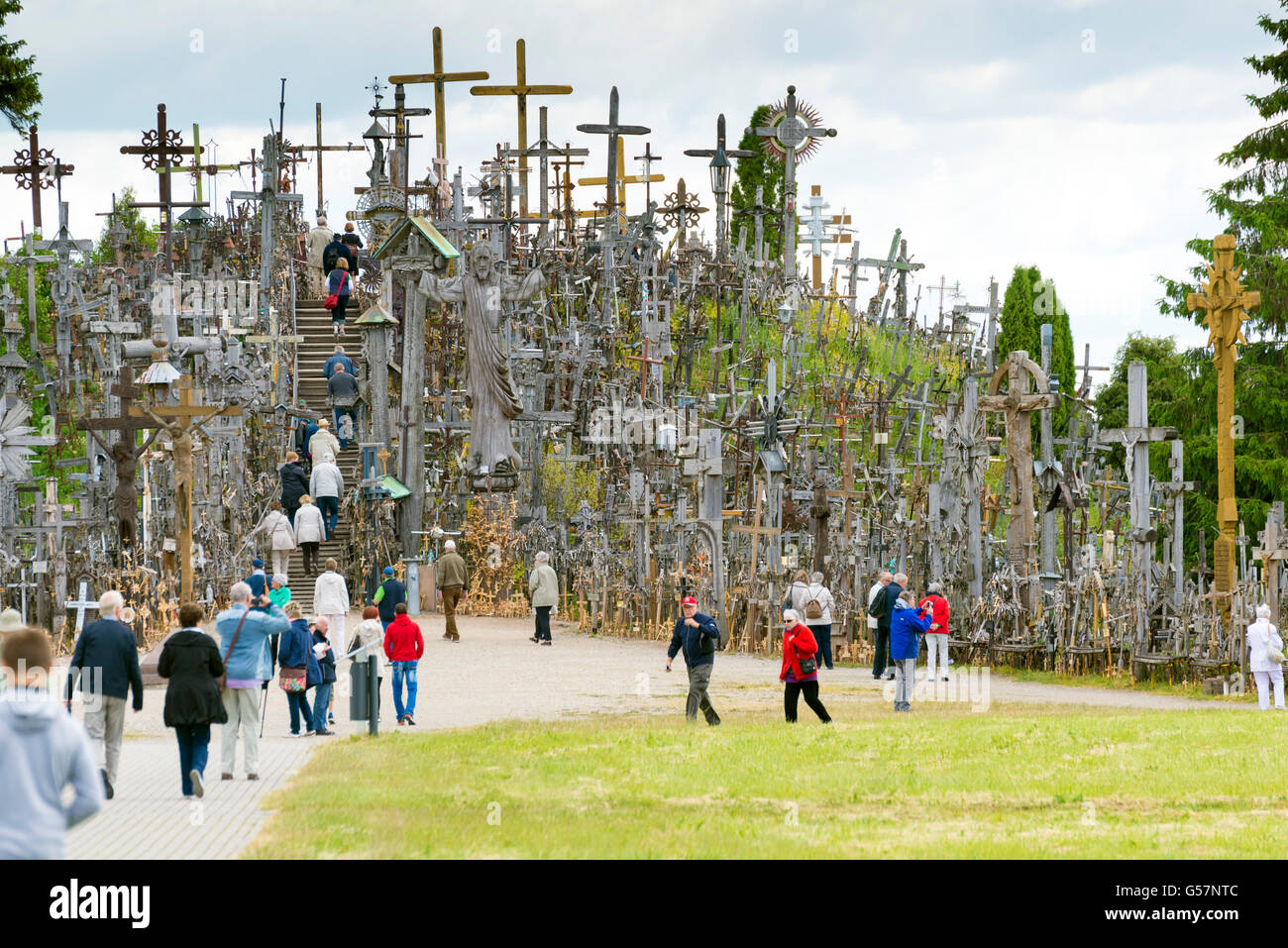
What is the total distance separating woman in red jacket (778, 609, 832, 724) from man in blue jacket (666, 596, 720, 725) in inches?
27.3

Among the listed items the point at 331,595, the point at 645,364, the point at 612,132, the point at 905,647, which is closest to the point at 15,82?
the point at 331,595

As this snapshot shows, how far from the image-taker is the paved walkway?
11234 millimetres

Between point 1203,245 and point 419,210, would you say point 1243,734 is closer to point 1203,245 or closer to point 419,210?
point 1203,245

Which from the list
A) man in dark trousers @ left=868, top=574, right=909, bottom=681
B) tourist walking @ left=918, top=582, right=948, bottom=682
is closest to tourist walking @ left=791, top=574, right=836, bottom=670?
man in dark trousers @ left=868, top=574, right=909, bottom=681

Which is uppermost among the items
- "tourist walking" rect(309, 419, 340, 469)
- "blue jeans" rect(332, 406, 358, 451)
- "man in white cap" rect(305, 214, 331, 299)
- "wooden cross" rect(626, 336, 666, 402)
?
"man in white cap" rect(305, 214, 331, 299)

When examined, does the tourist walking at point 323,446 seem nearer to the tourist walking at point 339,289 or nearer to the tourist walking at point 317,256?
the tourist walking at point 339,289

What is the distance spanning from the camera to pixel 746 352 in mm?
40031

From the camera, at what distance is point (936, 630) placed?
2170 centimetres

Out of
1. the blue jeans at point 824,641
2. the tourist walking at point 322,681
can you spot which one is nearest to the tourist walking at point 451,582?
the blue jeans at point 824,641

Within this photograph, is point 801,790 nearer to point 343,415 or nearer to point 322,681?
point 322,681

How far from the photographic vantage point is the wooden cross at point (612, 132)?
39.6 m

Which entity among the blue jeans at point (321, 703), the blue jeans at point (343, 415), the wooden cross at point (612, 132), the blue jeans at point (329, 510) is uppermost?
the wooden cross at point (612, 132)

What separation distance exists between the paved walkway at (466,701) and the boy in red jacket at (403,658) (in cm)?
24

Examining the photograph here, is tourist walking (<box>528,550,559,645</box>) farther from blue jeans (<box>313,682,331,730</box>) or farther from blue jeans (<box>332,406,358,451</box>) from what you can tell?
blue jeans (<box>313,682,331,730</box>)
